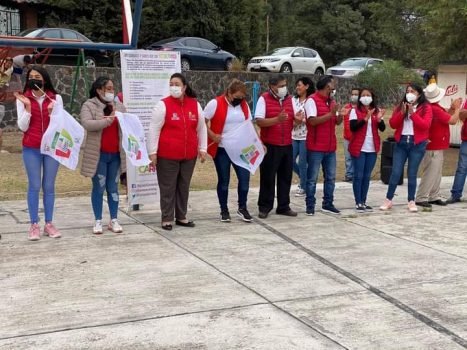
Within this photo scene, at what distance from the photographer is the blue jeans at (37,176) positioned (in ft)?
21.6

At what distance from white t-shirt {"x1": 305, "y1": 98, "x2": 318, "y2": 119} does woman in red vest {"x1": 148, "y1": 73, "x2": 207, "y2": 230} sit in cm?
150

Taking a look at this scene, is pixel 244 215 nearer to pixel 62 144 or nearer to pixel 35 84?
pixel 62 144

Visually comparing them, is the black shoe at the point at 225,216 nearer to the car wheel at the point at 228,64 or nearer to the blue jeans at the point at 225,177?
the blue jeans at the point at 225,177

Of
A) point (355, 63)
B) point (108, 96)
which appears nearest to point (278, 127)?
point (108, 96)

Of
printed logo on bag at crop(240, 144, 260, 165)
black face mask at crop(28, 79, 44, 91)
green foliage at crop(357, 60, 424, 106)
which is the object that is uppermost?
green foliage at crop(357, 60, 424, 106)

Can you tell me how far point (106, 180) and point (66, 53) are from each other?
41.3ft

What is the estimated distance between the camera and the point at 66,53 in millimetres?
18547

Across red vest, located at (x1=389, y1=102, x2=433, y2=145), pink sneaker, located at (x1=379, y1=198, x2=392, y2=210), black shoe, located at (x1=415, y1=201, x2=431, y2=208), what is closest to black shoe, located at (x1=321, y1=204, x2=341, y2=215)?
pink sneaker, located at (x1=379, y1=198, x2=392, y2=210)

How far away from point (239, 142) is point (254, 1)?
83.9ft

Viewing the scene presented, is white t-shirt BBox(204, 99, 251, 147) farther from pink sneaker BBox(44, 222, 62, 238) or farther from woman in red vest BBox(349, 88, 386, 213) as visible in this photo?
pink sneaker BBox(44, 222, 62, 238)

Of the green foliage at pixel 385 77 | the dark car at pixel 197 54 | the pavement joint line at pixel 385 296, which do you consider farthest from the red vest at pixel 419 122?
the green foliage at pixel 385 77

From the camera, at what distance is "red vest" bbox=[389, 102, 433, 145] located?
27.7 ft

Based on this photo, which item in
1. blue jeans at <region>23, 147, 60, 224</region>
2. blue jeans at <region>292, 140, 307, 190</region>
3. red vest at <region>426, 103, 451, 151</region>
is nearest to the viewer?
blue jeans at <region>23, 147, 60, 224</region>

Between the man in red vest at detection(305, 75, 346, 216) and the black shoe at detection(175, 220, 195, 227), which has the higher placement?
the man in red vest at detection(305, 75, 346, 216)
